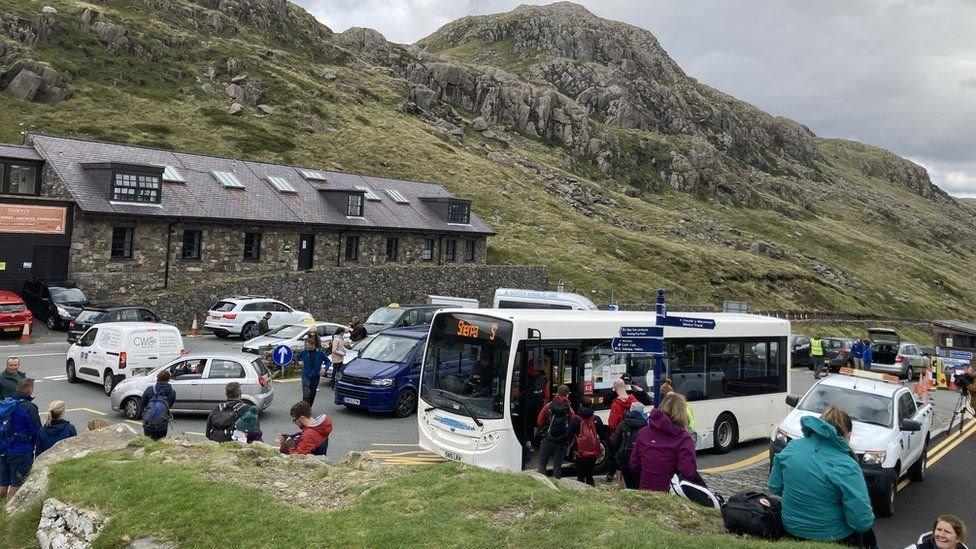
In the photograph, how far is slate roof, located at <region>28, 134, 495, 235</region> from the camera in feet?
113

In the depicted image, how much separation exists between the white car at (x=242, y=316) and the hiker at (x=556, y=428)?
69.9 ft

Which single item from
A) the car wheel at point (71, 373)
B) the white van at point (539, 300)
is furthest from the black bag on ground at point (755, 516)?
the car wheel at point (71, 373)

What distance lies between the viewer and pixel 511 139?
396ft

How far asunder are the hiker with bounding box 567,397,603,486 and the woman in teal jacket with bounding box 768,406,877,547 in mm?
4520

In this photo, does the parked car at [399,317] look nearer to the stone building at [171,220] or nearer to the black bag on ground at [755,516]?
the stone building at [171,220]

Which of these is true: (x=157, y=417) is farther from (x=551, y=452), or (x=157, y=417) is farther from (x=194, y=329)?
(x=194, y=329)

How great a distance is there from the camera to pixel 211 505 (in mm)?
7875

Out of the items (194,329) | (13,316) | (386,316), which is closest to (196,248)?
(194,329)

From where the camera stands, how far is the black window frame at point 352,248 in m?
44.9

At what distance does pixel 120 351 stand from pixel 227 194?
22.7 meters

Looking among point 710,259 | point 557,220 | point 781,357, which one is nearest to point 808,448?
point 781,357

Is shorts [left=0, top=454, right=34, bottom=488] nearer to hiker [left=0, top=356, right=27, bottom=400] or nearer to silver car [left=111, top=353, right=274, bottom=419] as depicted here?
hiker [left=0, top=356, right=27, bottom=400]

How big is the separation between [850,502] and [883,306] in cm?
9540

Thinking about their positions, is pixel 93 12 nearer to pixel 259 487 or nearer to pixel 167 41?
pixel 167 41
